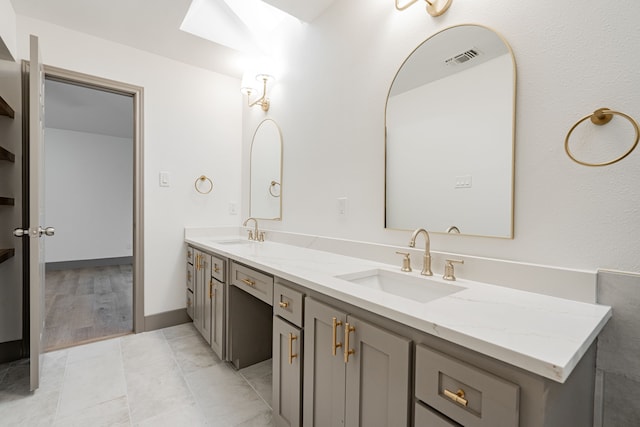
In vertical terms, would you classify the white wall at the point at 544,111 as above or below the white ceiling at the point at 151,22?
below

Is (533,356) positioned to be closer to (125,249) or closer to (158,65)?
(158,65)

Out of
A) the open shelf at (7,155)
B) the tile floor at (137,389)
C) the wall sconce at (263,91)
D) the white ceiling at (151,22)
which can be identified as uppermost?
the white ceiling at (151,22)

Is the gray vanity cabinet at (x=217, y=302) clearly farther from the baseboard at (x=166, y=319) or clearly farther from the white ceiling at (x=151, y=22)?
the white ceiling at (x=151, y=22)

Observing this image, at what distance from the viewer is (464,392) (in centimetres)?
70

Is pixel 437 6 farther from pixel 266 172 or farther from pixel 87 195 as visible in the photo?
pixel 87 195

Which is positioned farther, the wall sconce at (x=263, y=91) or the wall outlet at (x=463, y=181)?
the wall sconce at (x=263, y=91)

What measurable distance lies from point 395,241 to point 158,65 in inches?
97.1

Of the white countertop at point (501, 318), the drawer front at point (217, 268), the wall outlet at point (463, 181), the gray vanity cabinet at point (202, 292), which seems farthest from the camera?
the gray vanity cabinet at point (202, 292)

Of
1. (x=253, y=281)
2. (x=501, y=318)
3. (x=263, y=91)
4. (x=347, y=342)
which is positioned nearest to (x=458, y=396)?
(x=501, y=318)

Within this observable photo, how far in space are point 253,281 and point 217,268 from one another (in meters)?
0.52

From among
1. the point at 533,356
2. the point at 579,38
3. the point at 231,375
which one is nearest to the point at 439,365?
the point at 533,356

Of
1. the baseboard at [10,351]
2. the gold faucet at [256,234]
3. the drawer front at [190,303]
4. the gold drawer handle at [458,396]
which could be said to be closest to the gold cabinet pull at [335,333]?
the gold drawer handle at [458,396]

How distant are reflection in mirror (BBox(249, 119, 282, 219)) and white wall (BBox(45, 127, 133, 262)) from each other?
13.4ft

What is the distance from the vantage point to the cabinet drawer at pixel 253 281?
149 centimetres
